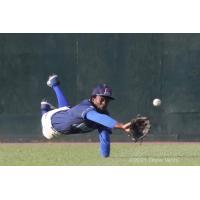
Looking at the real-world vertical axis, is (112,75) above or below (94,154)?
above

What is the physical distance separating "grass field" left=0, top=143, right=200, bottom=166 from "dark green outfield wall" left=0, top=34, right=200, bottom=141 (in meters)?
0.79

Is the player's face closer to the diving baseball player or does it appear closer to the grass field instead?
the diving baseball player

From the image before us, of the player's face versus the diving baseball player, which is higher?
the player's face

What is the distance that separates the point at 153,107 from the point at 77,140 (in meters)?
1.85

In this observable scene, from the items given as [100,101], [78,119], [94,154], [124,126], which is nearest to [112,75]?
[94,154]

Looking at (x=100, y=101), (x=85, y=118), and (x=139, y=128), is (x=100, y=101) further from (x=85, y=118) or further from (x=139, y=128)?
(x=139, y=128)

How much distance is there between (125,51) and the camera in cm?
1536

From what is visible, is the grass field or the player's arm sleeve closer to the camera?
the player's arm sleeve

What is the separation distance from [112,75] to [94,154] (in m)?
3.72

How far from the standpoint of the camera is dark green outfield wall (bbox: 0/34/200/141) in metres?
15.3

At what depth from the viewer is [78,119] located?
8.31 m

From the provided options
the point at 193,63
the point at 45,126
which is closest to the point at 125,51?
the point at 193,63

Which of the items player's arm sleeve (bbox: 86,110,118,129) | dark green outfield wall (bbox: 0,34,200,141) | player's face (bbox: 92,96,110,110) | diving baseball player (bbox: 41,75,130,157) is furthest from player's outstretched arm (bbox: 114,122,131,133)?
dark green outfield wall (bbox: 0,34,200,141)

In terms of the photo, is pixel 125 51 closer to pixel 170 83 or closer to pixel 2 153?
pixel 170 83
